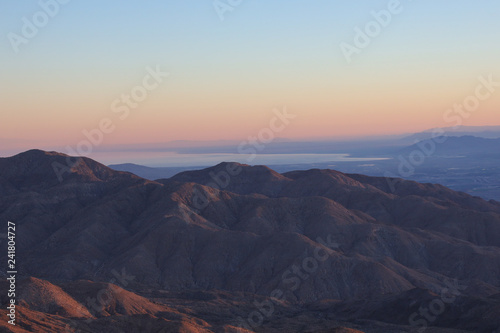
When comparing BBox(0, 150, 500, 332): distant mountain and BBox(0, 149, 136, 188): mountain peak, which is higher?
BBox(0, 149, 136, 188): mountain peak

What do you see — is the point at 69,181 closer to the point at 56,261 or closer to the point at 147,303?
the point at 56,261

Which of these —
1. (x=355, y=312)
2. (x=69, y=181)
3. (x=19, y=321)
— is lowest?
(x=355, y=312)

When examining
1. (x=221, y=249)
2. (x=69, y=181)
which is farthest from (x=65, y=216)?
(x=221, y=249)

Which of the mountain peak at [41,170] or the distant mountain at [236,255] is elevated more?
the mountain peak at [41,170]

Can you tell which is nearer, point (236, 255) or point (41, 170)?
point (236, 255)

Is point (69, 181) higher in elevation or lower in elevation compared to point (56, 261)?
higher

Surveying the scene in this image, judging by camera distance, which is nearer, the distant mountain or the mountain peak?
the distant mountain

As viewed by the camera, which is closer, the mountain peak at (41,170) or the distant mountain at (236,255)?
the distant mountain at (236,255)

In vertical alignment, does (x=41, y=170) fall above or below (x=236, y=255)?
above
